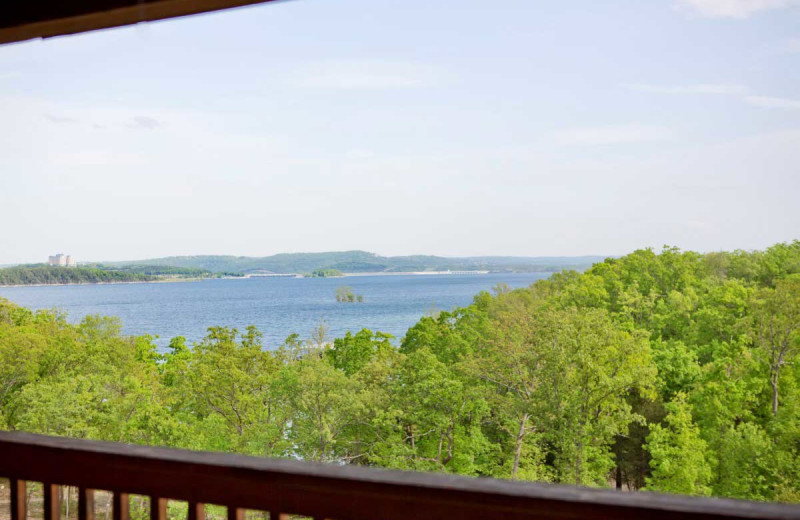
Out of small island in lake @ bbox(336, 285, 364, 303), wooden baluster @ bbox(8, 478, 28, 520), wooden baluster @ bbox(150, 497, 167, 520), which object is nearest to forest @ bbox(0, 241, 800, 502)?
wooden baluster @ bbox(8, 478, 28, 520)

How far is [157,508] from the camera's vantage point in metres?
0.96

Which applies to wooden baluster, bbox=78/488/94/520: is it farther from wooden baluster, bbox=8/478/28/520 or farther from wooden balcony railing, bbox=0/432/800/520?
wooden baluster, bbox=8/478/28/520

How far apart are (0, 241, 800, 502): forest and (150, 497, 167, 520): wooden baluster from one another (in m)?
16.1

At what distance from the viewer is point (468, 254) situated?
45.3 metres

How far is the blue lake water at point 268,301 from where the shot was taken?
34188mm

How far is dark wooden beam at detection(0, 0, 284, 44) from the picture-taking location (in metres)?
1.03

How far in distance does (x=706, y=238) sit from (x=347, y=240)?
24.7 meters

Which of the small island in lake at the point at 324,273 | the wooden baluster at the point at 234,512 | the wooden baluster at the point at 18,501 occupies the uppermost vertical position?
the wooden baluster at the point at 234,512

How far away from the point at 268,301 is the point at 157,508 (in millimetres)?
43516

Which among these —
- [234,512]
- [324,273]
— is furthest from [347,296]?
[234,512]

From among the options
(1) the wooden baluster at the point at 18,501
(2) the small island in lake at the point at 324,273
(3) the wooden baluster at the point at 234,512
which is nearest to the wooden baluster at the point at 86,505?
(1) the wooden baluster at the point at 18,501

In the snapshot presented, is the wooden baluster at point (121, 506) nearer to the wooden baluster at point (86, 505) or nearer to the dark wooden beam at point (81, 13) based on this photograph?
the wooden baluster at point (86, 505)

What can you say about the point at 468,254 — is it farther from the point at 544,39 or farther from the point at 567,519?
the point at 567,519

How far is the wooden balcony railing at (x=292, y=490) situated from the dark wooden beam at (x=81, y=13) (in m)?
0.73
